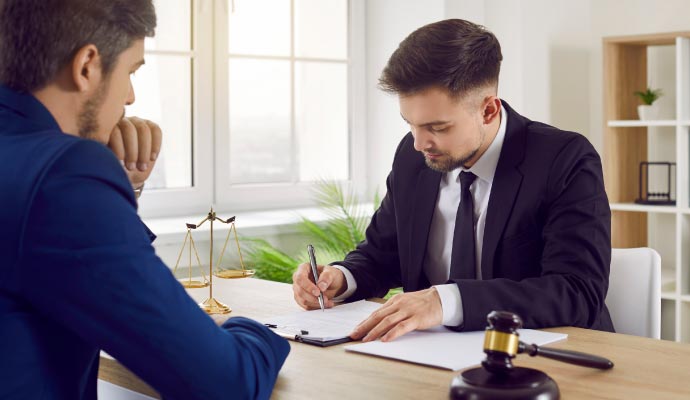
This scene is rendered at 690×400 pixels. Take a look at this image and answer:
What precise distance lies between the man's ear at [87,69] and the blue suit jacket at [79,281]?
0.07 metres

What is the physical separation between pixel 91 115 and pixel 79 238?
0.25m

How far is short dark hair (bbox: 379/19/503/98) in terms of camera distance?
219 cm

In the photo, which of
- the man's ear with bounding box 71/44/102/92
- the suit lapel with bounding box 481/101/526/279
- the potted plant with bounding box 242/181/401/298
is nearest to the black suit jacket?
the suit lapel with bounding box 481/101/526/279

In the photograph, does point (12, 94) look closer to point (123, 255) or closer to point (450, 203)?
point (123, 255)

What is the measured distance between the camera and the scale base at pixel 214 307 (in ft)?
6.91

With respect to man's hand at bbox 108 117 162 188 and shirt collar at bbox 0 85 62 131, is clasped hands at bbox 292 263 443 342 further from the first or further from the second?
shirt collar at bbox 0 85 62 131

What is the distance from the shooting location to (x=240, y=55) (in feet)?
13.2

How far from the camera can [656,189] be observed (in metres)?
4.36

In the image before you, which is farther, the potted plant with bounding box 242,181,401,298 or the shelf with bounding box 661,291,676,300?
the shelf with bounding box 661,291,676,300

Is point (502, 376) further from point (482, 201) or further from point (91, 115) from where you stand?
point (482, 201)

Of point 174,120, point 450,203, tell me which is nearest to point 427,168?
point 450,203

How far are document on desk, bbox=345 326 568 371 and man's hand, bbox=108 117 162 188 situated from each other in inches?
23.6

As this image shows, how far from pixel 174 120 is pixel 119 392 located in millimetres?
2282

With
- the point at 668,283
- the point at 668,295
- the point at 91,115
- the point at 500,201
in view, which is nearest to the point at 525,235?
the point at 500,201
